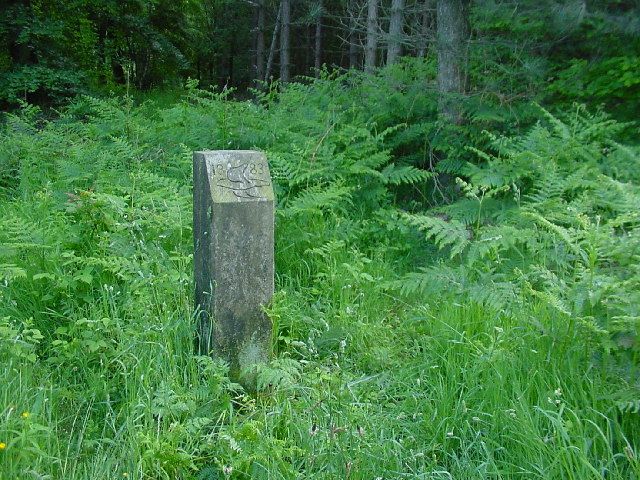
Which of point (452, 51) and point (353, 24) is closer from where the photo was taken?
point (452, 51)

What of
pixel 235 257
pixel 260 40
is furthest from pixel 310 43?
pixel 235 257

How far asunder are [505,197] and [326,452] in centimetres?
362

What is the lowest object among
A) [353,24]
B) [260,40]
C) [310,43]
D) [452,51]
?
[452,51]

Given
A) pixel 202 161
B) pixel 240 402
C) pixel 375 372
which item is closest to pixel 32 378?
pixel 240 402

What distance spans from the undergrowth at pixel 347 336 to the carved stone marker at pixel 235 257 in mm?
127

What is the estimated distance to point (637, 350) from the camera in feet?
9.63

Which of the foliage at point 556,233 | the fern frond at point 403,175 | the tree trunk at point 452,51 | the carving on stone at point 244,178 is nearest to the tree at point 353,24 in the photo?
the tree trunk at point 452,51

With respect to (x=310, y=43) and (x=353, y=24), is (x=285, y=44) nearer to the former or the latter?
(x=353, y=24)

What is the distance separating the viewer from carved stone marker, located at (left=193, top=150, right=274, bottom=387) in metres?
3.55

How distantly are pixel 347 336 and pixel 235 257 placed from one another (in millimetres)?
925

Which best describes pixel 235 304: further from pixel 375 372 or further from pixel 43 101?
pixel 43 101

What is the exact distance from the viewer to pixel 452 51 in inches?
269

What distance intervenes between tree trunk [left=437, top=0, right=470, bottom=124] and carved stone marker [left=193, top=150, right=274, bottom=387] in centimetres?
368

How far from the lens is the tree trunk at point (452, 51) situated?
681 cm
